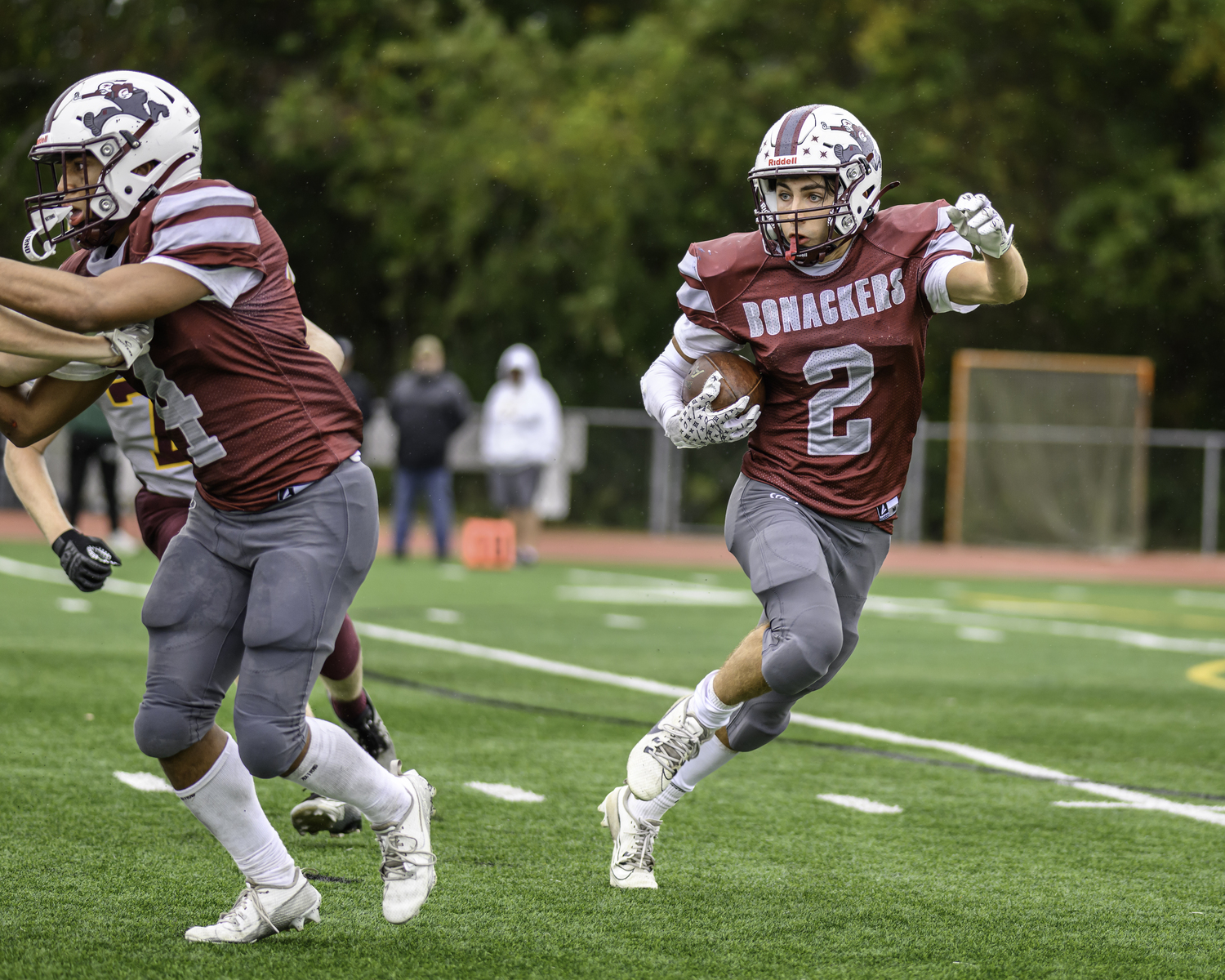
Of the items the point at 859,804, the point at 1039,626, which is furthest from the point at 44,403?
the point at 1039,626

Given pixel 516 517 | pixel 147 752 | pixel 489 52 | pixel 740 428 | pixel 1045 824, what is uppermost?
pixel 489 52

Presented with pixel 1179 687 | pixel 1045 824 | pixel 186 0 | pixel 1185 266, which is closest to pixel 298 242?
pixel 186 0

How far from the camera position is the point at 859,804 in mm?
5414

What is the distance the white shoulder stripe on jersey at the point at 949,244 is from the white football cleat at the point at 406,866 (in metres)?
1.92

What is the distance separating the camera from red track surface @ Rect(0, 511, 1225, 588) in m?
16.6

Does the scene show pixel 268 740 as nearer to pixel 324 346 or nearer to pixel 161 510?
pixel 324 346

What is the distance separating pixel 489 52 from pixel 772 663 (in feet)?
→ 55.4

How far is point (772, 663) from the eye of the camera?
13.8 ft

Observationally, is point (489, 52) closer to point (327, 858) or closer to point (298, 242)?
point (298, 242)

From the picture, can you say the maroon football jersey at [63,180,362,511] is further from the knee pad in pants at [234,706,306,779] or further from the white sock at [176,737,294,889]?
the white sock at [176,737,294,889]

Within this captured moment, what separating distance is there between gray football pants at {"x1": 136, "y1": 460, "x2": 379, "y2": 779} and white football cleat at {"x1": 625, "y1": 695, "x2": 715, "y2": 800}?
3.16ft

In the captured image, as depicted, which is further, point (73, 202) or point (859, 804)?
point (859, 804)

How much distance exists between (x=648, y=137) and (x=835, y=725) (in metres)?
14.0

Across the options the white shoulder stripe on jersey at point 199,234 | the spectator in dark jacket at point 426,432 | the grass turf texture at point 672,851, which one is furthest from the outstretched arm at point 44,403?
the spectator in dark jacket at point 426,432
